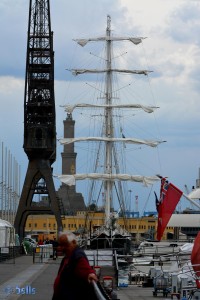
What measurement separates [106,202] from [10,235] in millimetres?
37488

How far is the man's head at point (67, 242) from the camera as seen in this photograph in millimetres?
12125

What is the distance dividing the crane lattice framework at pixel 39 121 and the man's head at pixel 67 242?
68014mm

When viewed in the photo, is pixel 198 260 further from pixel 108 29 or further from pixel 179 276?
pixel 108 29

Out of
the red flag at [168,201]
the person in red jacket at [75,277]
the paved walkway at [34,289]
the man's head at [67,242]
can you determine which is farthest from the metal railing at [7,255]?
the person in red jacket at [75,277]

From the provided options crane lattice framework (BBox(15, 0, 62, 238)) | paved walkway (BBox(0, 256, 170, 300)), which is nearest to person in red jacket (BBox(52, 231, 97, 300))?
paved walkway (BBox(0, 256, 170, 300))

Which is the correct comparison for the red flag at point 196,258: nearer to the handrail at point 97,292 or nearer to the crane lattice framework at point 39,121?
the handrail at point 97,292

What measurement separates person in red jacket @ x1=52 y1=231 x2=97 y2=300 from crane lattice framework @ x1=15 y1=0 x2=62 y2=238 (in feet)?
224

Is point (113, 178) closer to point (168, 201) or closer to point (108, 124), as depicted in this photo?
point (108, 124)

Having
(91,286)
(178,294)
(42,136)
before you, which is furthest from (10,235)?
(91,286)

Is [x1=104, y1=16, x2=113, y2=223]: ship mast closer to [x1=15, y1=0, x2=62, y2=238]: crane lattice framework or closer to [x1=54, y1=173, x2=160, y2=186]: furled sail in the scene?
[x1=54, y1=173, x2=160, y2=186]: furled sail

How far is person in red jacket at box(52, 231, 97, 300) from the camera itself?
11.9 m

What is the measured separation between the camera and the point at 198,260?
22.4m

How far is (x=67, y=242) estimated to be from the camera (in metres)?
12.1

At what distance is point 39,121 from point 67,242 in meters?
69.4
